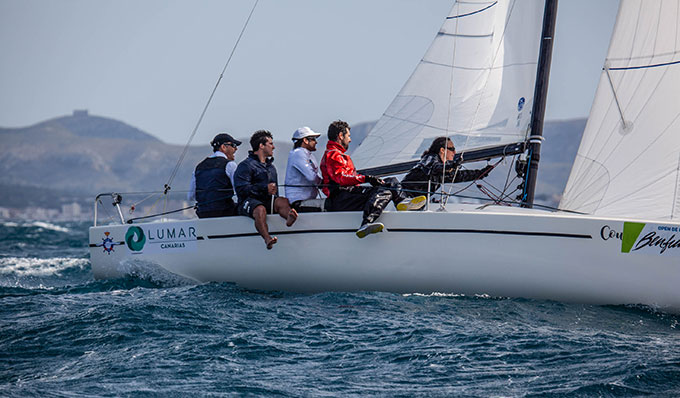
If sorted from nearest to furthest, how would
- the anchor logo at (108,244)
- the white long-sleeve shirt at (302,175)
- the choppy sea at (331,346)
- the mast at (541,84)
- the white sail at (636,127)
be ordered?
the choppy sea at (331,346)
the white sail at (636,127)
the white long-sleeve shirt at (302,175)
the mast at (541,84)
the anchor logo at (108,244)

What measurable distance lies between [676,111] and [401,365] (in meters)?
3.53

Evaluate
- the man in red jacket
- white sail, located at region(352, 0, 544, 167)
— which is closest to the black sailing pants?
the man in red jacket

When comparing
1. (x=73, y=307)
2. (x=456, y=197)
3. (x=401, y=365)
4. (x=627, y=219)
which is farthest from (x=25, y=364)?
(x=627, y=219)

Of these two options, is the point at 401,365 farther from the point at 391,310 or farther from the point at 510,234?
the point at 510,234

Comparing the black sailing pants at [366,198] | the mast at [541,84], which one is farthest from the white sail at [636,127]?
the black sailing pants at [366,198]

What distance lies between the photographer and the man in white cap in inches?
271

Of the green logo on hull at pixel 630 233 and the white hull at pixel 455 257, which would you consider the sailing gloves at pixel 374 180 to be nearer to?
the white hull at pixel 455 257

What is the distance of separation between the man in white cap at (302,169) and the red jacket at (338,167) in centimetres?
18

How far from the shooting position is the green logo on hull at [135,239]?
25.8 feet

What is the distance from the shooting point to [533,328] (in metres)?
5.42

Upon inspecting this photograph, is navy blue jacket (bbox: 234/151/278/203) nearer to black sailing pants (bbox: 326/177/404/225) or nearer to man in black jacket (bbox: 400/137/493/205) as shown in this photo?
black sailing pants (bbox: 326/177/404/225)

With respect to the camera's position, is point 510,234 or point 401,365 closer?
point 401,365

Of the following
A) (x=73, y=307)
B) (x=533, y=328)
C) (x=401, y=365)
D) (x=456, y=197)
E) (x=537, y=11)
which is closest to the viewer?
(x=401, y=365)

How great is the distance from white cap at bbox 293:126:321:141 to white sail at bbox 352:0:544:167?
113 centimetres
